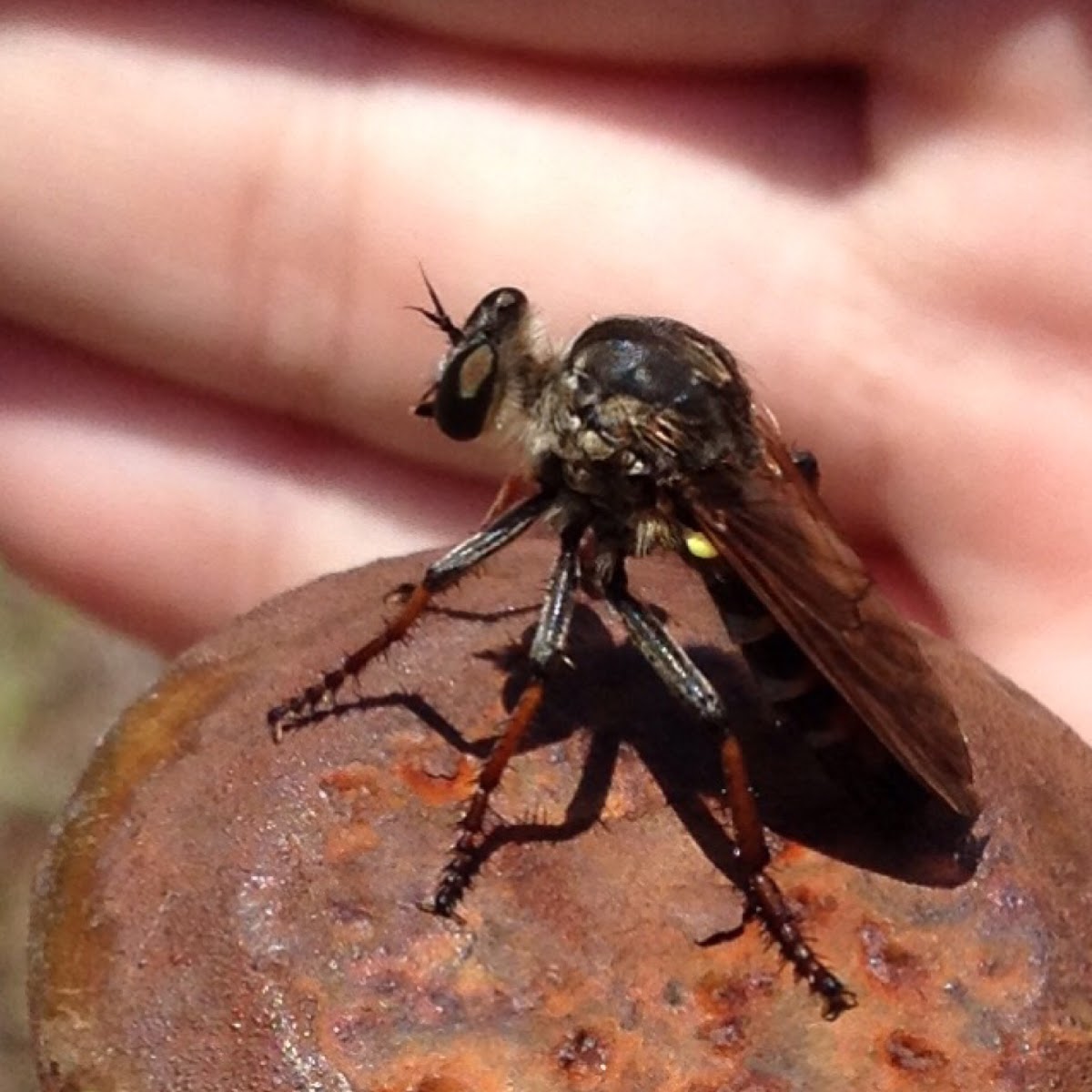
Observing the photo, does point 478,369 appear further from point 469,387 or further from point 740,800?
point 740,800

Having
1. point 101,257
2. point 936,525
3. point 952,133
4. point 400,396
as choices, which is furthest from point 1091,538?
point 101,257

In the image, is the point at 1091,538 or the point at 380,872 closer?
the point at 380,872

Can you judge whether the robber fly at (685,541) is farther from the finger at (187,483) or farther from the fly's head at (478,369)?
the finger at (187,483)

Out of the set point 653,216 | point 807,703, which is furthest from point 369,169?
point 807,703

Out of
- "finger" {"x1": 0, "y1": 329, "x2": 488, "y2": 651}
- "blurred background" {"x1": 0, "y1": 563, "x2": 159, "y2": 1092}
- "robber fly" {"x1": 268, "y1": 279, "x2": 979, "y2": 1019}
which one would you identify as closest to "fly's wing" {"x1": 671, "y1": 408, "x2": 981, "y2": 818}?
"robber fly" {"x1": 268, "y1": 279, "x2": 979, "y2": 1019}

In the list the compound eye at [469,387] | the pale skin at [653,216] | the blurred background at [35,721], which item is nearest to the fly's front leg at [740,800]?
the compound eye at [469,387]

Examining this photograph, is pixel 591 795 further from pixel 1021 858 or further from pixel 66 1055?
pixel 66 1055

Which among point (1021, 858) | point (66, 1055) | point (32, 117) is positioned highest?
point (32, 117)
